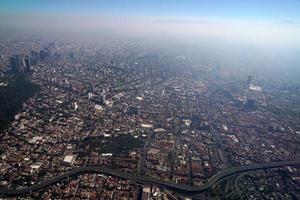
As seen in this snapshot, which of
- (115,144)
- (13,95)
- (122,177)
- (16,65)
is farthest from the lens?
(16,65)

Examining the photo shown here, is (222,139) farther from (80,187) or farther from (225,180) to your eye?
(80,187)

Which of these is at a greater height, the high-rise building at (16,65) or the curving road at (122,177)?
the curving road at (122,177)

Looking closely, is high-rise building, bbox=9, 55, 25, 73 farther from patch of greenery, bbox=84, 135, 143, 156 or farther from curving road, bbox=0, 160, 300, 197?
curving road, bbox=0, 160, 300, 197

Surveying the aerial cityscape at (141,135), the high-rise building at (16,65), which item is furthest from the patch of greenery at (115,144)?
the high-rise building at (16,65)

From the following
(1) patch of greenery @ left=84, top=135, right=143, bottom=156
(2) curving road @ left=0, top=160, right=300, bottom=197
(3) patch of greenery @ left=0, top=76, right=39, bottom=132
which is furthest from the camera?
(3) patch of greenery @ left=0, top=76, right=39, bottom=132

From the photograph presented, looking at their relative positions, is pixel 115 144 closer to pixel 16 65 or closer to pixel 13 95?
pixel 13 95

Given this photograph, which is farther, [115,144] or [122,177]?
[115,144]

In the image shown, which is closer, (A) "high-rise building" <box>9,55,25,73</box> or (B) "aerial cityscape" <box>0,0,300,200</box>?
(B) "aerial cityscape" <box>0,0,300,200</box>

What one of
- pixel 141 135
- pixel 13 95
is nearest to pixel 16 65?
pixel 13 95

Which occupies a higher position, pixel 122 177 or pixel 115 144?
pixel 122 177

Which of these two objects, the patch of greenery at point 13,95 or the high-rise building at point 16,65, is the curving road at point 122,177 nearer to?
the patch of greenery at point 13,95

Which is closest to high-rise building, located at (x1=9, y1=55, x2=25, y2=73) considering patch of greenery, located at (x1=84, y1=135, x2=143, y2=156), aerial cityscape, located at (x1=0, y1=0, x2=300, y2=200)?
aerial cityscape, located at (x1=0, y1=0, x2=300, y2=200)
